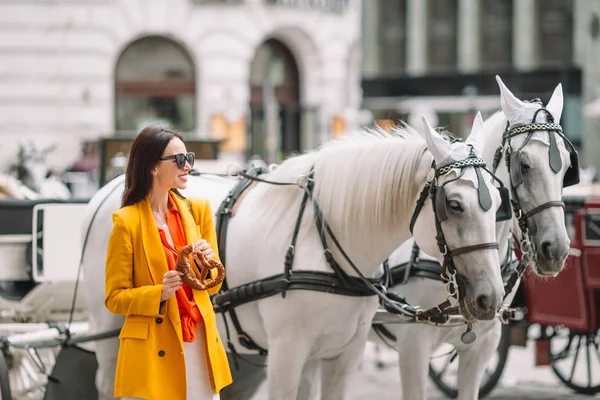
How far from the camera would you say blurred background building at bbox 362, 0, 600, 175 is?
37094mm

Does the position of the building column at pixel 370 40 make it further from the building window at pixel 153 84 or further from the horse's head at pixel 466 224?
the horse's head at pixel 466 224

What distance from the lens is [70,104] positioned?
25.8 m

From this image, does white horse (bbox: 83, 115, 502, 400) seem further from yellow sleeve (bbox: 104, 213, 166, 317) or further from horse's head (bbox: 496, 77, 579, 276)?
yellow sleeve (bbox: 104, 213, 166, 317)

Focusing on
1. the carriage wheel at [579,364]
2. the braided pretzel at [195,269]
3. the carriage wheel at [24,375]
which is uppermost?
the braided pretzel at [195,269]

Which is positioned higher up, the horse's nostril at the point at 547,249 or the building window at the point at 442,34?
the building window at the point at 442,34

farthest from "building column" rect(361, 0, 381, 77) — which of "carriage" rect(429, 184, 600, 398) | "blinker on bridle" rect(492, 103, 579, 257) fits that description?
"blinker on bridle" rect(492, 103, 579, 257)

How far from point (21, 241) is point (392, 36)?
111 feet

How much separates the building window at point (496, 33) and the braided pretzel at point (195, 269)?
35.7 metres

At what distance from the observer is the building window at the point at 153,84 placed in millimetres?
27281

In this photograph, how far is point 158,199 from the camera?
4.31 meters

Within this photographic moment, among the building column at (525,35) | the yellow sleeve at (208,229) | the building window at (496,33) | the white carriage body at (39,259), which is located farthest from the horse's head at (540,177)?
the building window at (496,33)

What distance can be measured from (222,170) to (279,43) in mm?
19159

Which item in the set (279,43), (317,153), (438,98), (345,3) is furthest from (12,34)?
(317,153)

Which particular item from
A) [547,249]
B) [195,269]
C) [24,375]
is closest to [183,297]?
[195,269]
